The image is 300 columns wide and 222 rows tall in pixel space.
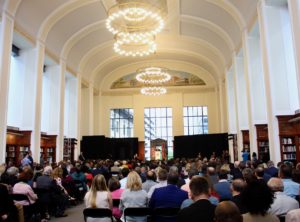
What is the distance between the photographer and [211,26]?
16078 millimetres

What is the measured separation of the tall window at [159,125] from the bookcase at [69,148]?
25.7 ft

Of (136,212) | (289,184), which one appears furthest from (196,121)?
(136,212)

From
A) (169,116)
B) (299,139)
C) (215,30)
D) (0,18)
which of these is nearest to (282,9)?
(299,139)

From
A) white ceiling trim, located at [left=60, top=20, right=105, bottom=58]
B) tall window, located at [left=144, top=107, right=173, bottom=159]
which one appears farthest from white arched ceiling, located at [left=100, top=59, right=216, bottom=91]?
white ceiling trim, located at [left=60, top=20, right=105, bottom=58]

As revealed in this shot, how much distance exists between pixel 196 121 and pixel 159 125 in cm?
308

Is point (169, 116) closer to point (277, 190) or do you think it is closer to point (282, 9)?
point (282, 9)

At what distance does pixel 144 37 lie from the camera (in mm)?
11961

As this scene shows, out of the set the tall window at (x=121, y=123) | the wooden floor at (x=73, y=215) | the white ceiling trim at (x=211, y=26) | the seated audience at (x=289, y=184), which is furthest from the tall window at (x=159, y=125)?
the seated audience at (x=289, y=184)

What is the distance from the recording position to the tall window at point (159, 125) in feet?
82.4

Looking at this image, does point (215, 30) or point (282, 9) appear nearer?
point (282, 9)

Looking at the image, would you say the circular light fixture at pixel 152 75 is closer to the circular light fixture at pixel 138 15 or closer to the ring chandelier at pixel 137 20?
the ring chandelier at pixel 137 20

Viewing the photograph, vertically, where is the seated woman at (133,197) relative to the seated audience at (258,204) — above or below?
below

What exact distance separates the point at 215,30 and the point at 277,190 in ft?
45.4

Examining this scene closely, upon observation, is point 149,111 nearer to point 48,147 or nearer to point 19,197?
point 48,147
